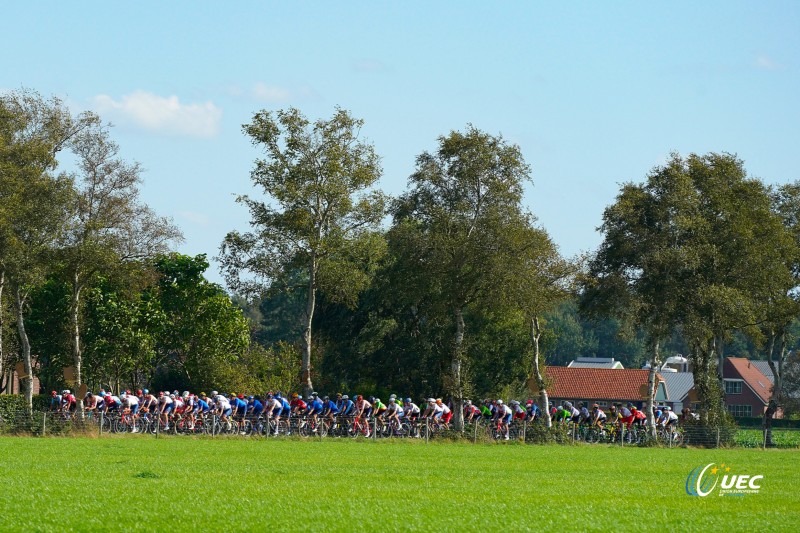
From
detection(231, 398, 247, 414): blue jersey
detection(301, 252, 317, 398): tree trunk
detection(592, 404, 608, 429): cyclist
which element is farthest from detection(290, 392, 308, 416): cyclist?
detection(592, 404, 608, 429): cyclist

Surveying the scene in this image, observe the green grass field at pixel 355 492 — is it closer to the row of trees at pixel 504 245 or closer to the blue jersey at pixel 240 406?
the blue jersey at pixel 240 406

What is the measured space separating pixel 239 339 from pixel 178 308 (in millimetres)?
3733

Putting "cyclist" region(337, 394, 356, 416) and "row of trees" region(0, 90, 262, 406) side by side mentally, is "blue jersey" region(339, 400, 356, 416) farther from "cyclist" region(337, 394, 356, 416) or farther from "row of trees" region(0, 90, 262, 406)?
"row of trees" region(0, 90, 262, 406)

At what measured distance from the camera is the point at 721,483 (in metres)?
28.2

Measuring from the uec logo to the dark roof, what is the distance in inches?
3242

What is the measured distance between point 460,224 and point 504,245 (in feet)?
10.8

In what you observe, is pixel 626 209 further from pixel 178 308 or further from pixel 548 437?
pixel 178 308

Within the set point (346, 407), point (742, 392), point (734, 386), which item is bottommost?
point (346, 407)

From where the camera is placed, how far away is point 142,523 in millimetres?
17203

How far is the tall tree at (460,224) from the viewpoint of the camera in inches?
2184

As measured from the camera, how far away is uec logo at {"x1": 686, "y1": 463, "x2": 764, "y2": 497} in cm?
2556

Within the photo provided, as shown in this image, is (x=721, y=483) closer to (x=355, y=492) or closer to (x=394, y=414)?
(x=355, y=492)

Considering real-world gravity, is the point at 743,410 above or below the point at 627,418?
above

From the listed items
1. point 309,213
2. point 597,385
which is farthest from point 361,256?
point 597,385
